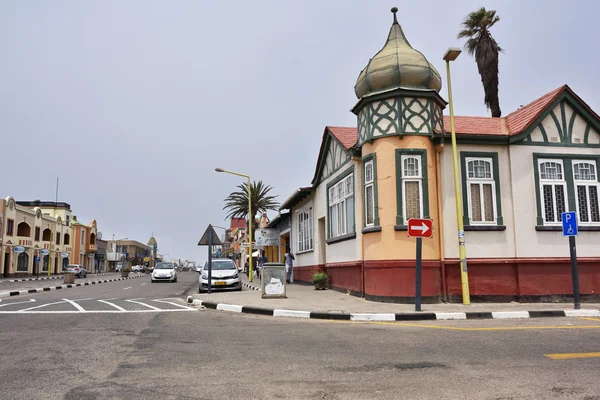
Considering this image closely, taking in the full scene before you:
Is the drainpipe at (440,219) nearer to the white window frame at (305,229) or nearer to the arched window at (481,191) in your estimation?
the arched window at (481,191)

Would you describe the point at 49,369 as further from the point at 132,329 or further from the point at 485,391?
the point at 485,391

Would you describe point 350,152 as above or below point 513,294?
above

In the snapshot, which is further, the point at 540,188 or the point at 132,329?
the point at 540,188

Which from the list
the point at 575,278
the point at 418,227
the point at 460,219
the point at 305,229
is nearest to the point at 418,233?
the point at 418,227

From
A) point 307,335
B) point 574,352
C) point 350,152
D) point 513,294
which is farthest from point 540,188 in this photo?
point 307,335

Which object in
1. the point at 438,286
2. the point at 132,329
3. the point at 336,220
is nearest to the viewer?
the point at 132,329

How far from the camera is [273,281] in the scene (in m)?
15.7

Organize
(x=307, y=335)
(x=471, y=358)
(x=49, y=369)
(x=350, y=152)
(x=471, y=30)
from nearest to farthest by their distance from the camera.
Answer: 1. (x=49, y=369)
2. (x=471, y=358)
3. (x=307, y=335)
4. (x=350, y=152)
5. (x=471, y=30)

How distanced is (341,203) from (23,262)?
4908 centimetres

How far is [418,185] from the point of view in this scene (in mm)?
14414

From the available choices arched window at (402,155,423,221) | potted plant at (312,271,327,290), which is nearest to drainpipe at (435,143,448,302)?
arched window at (402,155,423,221)

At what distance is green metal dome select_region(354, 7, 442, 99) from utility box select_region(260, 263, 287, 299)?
20.7 ft

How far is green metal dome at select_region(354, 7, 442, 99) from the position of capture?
1478cm

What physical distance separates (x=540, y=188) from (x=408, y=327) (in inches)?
304
